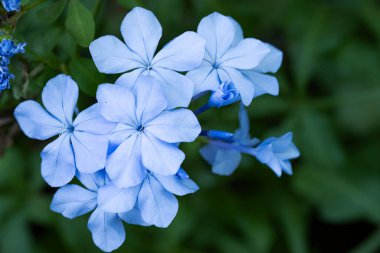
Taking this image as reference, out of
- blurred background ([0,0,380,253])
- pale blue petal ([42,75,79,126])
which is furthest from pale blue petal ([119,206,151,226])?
blurred background ([0,0,380,253])

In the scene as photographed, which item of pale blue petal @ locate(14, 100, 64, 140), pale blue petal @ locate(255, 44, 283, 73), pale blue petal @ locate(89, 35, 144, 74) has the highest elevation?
pale blue petal @ locate(89, 35, 144, 74)

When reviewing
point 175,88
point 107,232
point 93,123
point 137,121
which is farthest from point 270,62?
point 107,232

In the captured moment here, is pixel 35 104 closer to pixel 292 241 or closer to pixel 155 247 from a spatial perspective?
pixel 155 247

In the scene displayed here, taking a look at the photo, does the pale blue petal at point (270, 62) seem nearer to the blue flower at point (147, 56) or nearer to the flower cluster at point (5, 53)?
the blue flower at point (147, 56)

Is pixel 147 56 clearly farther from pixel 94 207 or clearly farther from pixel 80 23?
pixel 94 207

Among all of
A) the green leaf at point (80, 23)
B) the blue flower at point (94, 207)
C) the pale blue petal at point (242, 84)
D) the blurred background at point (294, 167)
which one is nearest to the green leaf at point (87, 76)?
the green leaf at point (80, 23)

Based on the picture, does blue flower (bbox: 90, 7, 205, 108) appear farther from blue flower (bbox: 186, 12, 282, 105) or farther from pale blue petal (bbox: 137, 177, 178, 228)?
pale blue petal (bbox: 137, 177, 178, 228)
